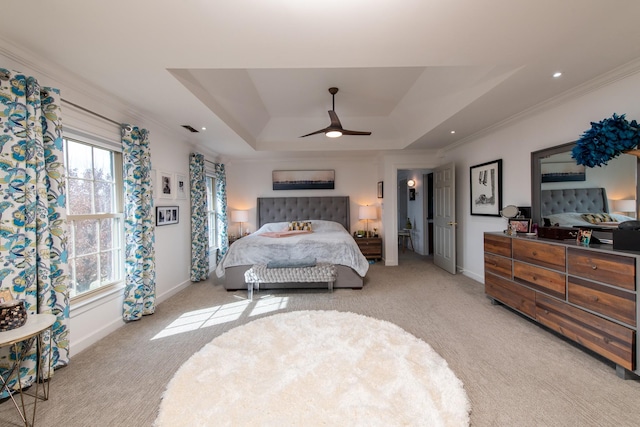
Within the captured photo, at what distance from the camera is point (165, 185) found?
11.9ft

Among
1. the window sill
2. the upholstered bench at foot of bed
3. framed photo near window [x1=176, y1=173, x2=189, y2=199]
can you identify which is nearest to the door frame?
the upholstered bench at foot of bed

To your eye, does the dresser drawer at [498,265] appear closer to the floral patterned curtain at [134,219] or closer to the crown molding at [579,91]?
the crown molding at [579,91]

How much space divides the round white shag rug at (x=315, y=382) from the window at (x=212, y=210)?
314 cm

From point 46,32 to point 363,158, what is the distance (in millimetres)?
5155

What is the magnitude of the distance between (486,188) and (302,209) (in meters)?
3.52

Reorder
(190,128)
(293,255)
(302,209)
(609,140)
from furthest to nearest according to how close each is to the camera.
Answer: (302,209), (293,255), (190,128), (609,140)

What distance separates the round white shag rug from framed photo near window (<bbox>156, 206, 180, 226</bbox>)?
6.16 feet

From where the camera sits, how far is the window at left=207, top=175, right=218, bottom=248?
5.29 m

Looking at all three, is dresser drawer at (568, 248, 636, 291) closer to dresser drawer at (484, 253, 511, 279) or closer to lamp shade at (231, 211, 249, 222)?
dresser drawer at (484, 253, 511, 279)

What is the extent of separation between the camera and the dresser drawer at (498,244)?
299 cm

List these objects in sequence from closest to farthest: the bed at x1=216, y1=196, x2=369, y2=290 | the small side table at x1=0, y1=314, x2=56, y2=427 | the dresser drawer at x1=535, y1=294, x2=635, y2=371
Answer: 1. the small side table at x1=0, y1=314, x2=56, y2=427
2. the dresser drawer at x1=535, y1=294, x2=635, y2=371
3. the bed at x1=216, y1=196, x2=369, y2=290

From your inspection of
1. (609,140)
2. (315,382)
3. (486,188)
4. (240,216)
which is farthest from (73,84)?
(486,188)

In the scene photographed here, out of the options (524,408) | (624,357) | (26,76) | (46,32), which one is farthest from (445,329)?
(26,76)

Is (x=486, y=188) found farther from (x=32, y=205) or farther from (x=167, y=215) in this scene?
(x=32, y=205)
